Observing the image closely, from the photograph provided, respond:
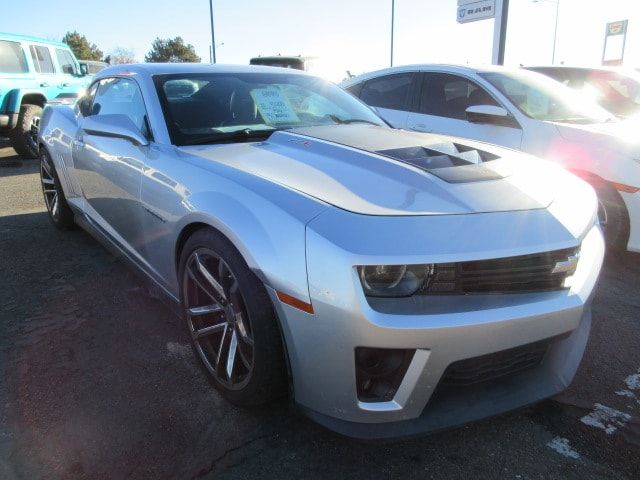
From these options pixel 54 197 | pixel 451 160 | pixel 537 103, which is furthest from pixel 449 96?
pixel 54 197

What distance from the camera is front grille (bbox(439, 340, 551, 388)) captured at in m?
1.75

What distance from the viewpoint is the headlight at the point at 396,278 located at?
172 cm

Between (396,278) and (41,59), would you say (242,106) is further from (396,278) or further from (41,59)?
(41,59)

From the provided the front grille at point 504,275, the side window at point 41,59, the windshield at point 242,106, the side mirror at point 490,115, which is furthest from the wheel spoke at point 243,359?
the side window at point 41,59

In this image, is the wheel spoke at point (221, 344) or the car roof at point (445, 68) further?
the car roof at point (445, 68)

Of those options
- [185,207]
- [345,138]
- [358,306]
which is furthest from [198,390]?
[345,138]

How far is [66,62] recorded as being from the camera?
10117mm

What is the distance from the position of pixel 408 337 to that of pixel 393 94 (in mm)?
4438

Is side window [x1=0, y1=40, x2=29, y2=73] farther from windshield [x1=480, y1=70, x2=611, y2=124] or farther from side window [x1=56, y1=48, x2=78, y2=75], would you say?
windshield [x1=480, y1=70, x2=611, y2=124]

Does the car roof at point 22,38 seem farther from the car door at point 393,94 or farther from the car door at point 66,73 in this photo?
the car door at point 393,94

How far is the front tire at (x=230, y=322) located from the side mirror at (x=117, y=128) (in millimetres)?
791

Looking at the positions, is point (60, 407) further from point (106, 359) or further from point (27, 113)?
point (27, 113)

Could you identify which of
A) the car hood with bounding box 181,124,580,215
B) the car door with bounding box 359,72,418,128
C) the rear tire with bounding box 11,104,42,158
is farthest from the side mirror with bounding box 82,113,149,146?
the rear tire with bounding box 11,104,42,158

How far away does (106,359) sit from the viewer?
2.63m
